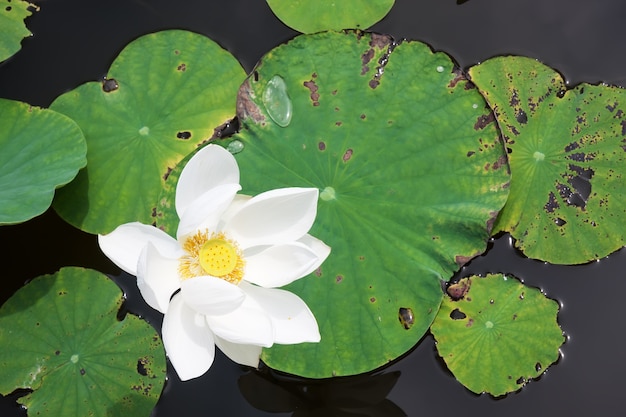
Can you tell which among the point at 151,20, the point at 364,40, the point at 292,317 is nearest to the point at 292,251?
the point at 292,317

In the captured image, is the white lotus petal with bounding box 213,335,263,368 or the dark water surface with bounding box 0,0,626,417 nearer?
the white lotus petal with bounding box 213,335,263,368

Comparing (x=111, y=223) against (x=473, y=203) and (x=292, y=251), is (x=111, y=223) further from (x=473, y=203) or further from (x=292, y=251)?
(x=473, y=203)

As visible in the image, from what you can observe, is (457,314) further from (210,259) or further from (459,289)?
(210,259)

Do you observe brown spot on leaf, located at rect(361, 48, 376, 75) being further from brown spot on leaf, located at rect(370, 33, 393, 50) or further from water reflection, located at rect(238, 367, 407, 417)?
water reflection, located at rect(238, 367, 407, 417)

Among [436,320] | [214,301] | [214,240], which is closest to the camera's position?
[214,301]

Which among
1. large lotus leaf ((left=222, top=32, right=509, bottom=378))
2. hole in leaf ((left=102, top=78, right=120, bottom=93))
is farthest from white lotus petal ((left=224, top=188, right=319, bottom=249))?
hole in leaf ((left=102, top=78, right=120, bottom=93))

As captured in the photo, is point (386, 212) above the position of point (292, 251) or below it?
below

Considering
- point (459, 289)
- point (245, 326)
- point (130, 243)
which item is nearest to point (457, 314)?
point (459, 289)
